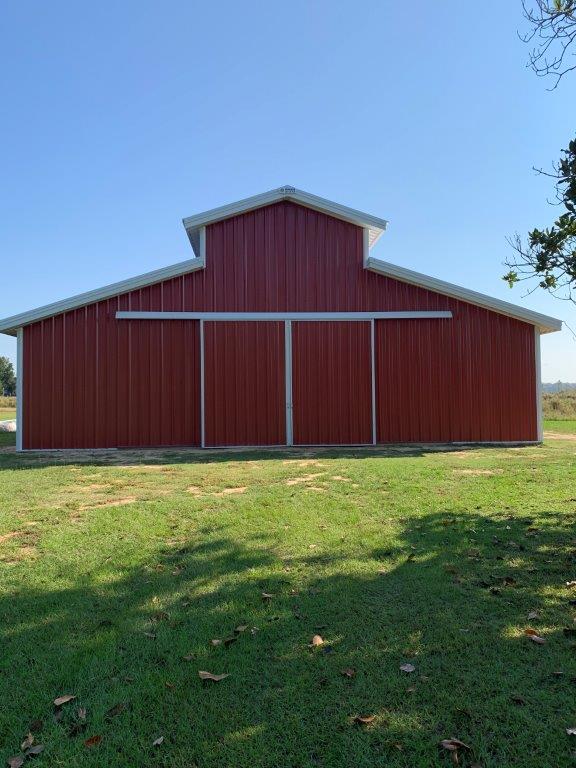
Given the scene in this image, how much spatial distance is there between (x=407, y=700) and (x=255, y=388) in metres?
10.5

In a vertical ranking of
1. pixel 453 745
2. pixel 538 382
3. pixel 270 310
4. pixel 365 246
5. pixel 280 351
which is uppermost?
pixel 365 246

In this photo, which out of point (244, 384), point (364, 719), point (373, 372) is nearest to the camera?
point (364, 719)

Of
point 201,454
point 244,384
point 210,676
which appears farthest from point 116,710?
point 244,384

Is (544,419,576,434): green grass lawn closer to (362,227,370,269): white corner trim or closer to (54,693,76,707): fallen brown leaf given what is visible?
(362,227,370,269): white corner trim

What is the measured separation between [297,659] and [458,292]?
11.5 m

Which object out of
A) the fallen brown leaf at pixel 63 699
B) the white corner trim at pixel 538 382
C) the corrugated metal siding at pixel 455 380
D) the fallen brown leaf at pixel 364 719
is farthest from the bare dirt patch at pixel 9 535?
the white corner trim at pixel 538 382

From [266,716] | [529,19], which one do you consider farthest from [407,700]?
[529,19]

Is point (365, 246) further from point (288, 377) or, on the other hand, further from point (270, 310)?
point (288, 377)

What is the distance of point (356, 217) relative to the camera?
13.0 meters

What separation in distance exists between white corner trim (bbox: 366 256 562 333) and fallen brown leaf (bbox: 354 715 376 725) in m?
11.6

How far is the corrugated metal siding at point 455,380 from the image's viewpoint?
42.9 ft

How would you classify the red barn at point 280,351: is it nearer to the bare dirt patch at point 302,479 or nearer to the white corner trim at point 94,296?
the white corner trim at point 94,296

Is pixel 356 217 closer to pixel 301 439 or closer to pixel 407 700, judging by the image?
pixel 301 439

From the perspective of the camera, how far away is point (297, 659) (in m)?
2.75
